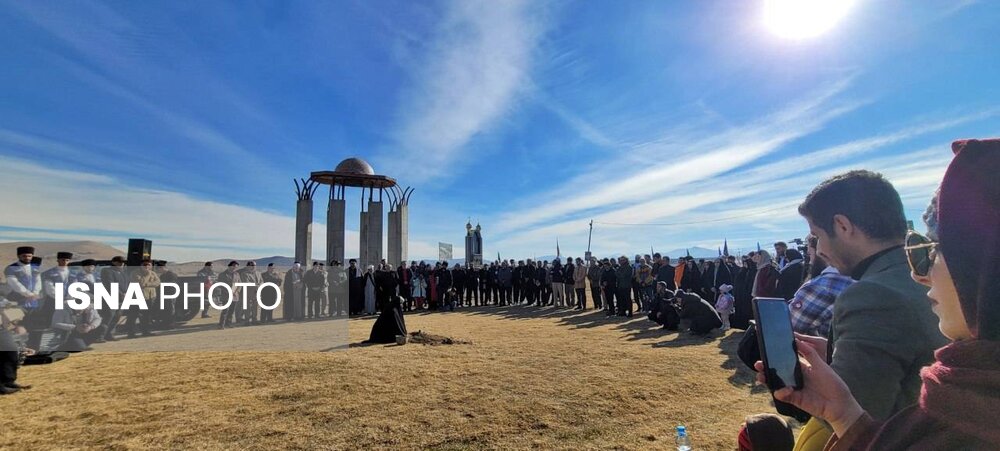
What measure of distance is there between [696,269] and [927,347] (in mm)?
14226

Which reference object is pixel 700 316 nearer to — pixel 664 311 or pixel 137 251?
pixel 664 311

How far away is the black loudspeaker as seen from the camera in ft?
44.3

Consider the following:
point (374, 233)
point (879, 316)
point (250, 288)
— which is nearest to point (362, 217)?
point (374, 233)

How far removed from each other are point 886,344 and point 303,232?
2064cm

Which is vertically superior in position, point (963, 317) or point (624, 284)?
point (963, 317)

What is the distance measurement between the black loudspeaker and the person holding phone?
55.4ft

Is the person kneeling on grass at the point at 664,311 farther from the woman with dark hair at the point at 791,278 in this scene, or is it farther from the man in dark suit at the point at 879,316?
the man in dark suit at the point at 879,316

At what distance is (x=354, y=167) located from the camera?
870 inches

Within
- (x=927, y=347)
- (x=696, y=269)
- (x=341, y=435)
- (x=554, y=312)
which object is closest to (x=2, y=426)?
(x=341, y=435)

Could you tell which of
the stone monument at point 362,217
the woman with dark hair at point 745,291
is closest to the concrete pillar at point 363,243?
the stone monument at point 362,217

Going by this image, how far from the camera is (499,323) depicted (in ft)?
43.8

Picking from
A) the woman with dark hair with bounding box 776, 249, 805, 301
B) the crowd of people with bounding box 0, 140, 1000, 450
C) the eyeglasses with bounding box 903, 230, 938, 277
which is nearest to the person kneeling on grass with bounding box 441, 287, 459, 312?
the woman with dark hair with bounding box 776, 249, 805, 301

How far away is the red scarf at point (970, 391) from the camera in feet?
2.54

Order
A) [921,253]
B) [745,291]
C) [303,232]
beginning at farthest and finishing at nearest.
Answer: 1. [303,232]
2. [745,291]
3. [921,253]
